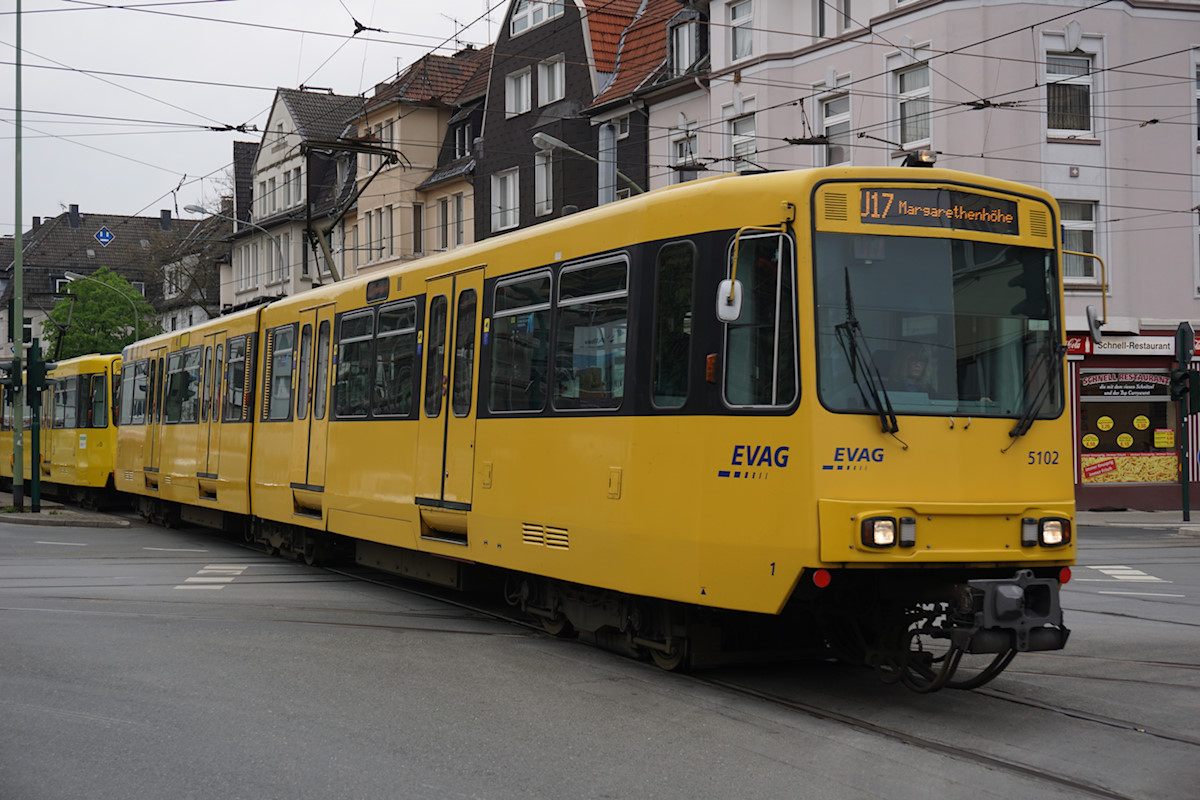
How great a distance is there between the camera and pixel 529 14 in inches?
1613

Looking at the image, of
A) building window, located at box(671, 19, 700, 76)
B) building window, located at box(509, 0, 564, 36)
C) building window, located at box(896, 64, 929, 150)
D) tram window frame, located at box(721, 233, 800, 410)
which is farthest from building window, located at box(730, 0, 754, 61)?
tram window frame, located at box(721, 233, 800, 410)

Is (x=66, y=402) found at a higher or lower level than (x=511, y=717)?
higher

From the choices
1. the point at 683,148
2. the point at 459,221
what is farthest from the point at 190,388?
the point at 459,221

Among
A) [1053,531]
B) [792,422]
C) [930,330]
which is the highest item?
[930,330]

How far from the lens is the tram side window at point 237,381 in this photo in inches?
703

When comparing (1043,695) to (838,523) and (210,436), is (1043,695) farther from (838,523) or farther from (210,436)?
(210,436)

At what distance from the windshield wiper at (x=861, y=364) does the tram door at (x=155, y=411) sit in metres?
16.6

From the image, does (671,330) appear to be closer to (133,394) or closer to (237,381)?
(237,381)

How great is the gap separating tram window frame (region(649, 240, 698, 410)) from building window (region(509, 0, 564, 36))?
31.8m

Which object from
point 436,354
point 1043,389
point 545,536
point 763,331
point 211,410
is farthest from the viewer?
point 211,410

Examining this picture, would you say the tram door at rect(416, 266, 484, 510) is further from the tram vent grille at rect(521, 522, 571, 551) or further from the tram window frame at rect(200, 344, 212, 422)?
the tram window frame at rect(200, 344, 212, 422)

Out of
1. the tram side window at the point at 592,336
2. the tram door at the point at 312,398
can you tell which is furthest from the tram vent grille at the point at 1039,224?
the tram door at the point at 312,398

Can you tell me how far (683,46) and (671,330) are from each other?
26.7m

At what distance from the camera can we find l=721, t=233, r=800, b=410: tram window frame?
8000mm
